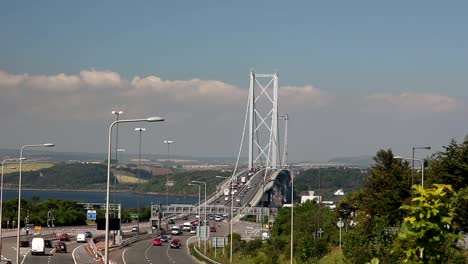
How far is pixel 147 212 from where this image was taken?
179625mm

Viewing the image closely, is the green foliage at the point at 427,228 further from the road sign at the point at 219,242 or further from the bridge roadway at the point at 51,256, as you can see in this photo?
the road sign at the point at 219,242

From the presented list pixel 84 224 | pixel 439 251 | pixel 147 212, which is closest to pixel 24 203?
pixel 84 224

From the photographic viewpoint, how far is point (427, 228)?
19.3 metres

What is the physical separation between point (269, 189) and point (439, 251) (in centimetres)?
14988

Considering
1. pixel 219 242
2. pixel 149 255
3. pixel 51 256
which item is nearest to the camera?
pixel 51 256

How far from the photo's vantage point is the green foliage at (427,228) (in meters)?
19.4

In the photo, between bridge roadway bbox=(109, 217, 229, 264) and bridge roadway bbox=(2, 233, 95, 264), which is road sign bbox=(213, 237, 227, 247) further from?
bridge roadway bbox=(2, 233, 95, 264)

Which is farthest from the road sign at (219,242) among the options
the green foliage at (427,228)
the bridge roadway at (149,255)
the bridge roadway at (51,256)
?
the green foliage at (427,228)

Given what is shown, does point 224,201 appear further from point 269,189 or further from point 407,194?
point 407,194

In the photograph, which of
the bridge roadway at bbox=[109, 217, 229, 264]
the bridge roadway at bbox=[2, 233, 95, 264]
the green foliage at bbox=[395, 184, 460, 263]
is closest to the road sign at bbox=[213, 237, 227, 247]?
the bridge roadway at bbox=[109, 217, 229, 264]

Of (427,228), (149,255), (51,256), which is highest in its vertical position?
(427,228)

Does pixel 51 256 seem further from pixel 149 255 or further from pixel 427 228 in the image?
pixel 427 228

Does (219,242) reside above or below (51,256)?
above

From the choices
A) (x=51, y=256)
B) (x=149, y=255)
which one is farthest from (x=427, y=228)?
(x=149, y=255)
